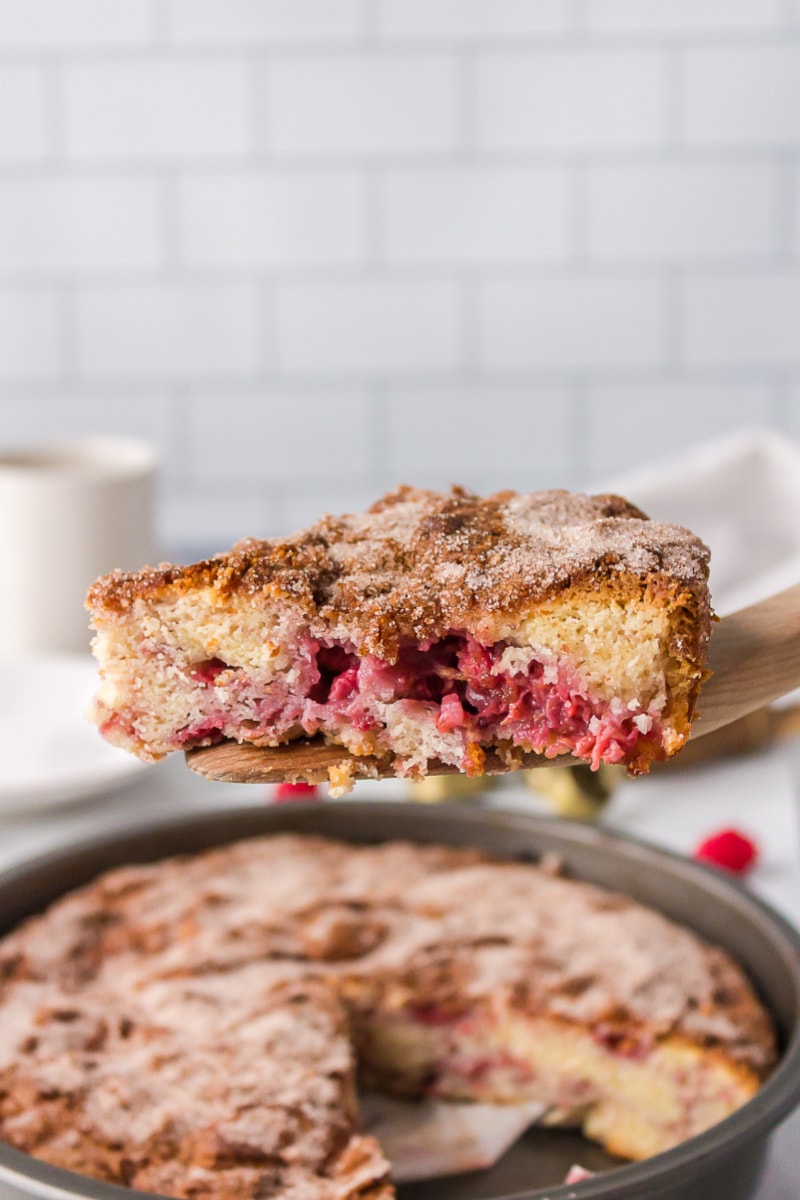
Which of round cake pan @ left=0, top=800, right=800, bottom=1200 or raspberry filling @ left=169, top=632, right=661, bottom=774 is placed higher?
raspberry filling @ left=169, top=632, right=661, bottom=774

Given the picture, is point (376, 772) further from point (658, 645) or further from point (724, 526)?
point (724, 526)

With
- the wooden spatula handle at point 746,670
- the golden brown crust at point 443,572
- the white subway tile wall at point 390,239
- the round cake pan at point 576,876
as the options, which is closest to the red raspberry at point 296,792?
the round cake pan at point 576,876

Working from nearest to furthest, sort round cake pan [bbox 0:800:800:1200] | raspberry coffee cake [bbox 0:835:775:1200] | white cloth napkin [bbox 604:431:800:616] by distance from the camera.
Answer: round cake pan [bbox 0:800:800:1200] < raspberry coffee cake [bbox 0:835:775:1200] < white cloth napkin [bbox 604:431:800:616]

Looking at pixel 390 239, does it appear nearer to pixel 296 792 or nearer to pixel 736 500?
pixel 736 500

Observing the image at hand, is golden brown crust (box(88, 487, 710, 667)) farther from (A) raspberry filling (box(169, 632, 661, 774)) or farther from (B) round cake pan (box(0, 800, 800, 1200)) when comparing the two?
(B) round cake pan (box(0, 800, 800, 1200))

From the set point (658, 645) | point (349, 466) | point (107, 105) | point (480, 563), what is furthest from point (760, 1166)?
point (107, 105)

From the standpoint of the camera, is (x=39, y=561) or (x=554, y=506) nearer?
(x=554, y=506)

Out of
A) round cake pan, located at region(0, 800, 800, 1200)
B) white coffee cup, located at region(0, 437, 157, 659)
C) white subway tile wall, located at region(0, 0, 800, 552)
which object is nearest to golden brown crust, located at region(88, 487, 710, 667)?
round cake pan, located at region(0, 800, 800, 1200)
